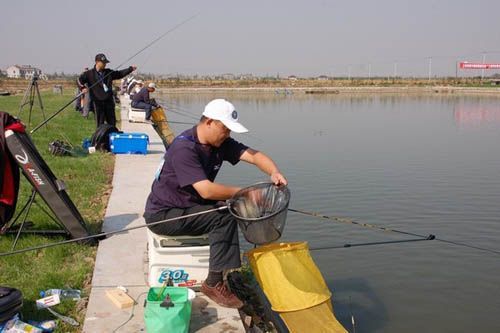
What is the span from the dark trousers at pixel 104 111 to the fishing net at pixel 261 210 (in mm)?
8274

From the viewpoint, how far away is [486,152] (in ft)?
50.4

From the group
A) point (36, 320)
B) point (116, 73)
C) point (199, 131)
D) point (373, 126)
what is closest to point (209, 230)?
point (199, 131)

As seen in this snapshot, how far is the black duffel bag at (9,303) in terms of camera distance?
3312 millimetres

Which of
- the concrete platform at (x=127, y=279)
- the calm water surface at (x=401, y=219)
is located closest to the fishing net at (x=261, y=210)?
the concrete platform at (x=127, y=279)

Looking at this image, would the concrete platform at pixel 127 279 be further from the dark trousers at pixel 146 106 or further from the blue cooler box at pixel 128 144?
the dark trousers at pixel 146 106

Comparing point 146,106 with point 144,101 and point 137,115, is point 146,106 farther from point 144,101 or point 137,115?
point 137,115

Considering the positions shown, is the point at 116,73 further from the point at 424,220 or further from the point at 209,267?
the point at 209,267

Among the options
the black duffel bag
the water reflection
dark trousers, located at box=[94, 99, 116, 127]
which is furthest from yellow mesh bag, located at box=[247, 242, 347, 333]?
the water reflection

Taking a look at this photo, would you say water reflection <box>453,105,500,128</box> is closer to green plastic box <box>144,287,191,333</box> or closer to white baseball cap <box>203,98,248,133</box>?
white baseball cap <box>203,98,248,133</box>

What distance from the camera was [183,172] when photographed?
3910 mm

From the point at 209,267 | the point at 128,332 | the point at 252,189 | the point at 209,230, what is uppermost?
the point at 252,189

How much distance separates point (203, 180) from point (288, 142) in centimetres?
1365

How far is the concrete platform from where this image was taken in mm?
3730

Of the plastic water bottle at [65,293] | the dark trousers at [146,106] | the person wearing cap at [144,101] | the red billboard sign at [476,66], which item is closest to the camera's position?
the plastic water bottle at [65,293]
